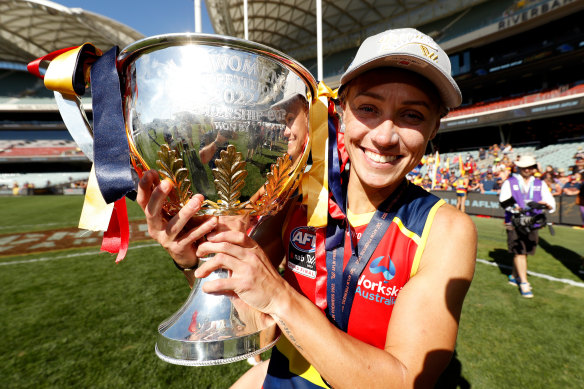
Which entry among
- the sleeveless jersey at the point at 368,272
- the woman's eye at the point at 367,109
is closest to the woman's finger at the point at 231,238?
the sleeveless jersey at the point at 368,272

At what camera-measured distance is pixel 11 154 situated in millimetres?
32500

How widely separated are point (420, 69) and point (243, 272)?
86cm

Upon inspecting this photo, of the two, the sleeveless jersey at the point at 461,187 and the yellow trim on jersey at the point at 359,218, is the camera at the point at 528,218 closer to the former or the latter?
the yellow trim on jersey at the point at 359,218

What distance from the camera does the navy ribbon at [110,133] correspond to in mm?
787

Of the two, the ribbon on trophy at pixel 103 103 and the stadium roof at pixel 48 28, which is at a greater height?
the stadium roof at pixel 48 28

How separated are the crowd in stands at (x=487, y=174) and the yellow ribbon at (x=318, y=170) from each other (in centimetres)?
522

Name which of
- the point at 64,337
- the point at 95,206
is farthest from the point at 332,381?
the point at 64,337

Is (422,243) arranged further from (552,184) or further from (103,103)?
(552,184)

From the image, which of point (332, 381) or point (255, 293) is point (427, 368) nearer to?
point (332, 381)

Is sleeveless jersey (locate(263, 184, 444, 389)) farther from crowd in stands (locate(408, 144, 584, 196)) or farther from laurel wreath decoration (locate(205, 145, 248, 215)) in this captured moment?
crowd in stands (locate(408, 144, 584, 196))

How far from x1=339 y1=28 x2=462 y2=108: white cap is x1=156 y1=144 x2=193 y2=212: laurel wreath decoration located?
67cm

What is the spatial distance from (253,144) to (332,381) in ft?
2.19

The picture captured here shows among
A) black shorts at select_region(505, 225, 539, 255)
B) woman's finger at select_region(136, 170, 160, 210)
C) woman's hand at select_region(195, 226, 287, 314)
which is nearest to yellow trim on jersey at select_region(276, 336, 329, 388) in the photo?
woman's hand at select_region(195, 226, 287, 314)

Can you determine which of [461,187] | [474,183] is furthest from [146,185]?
[474,183]
